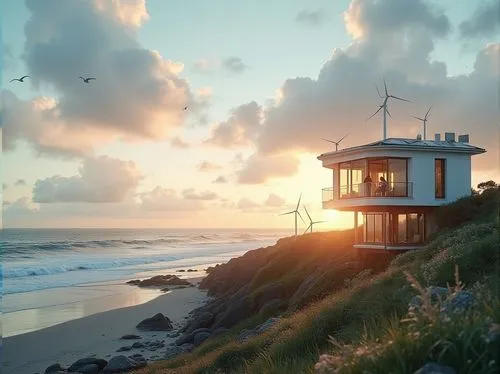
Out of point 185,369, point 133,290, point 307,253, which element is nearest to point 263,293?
point 307,253

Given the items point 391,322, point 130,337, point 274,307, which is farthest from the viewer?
point 130,337

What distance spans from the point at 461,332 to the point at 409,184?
25762 millimetres

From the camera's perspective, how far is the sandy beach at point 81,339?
89.1ft

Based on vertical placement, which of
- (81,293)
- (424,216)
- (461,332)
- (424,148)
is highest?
(424,148)

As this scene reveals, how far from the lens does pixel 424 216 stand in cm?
3269

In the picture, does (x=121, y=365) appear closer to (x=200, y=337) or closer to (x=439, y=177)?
(x=200, y=337)

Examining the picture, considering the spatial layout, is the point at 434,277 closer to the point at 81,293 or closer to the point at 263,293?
the point at 263,293

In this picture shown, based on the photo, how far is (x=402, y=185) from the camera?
3197 centimetres

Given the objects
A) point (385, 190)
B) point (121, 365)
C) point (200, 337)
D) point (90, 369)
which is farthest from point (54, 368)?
point (385, 190)

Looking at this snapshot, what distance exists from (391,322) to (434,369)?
6.46ft

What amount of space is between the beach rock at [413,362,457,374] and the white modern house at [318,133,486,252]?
80.6 feet

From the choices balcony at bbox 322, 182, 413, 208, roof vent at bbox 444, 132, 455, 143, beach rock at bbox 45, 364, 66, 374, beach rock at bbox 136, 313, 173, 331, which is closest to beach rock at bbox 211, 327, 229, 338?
beach rock at bbox 136, 313, 173, 331

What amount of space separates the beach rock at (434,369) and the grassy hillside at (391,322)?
0.16 m

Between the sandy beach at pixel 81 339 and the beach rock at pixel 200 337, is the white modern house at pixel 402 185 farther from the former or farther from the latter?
the sandy beach at pixel 81 339
